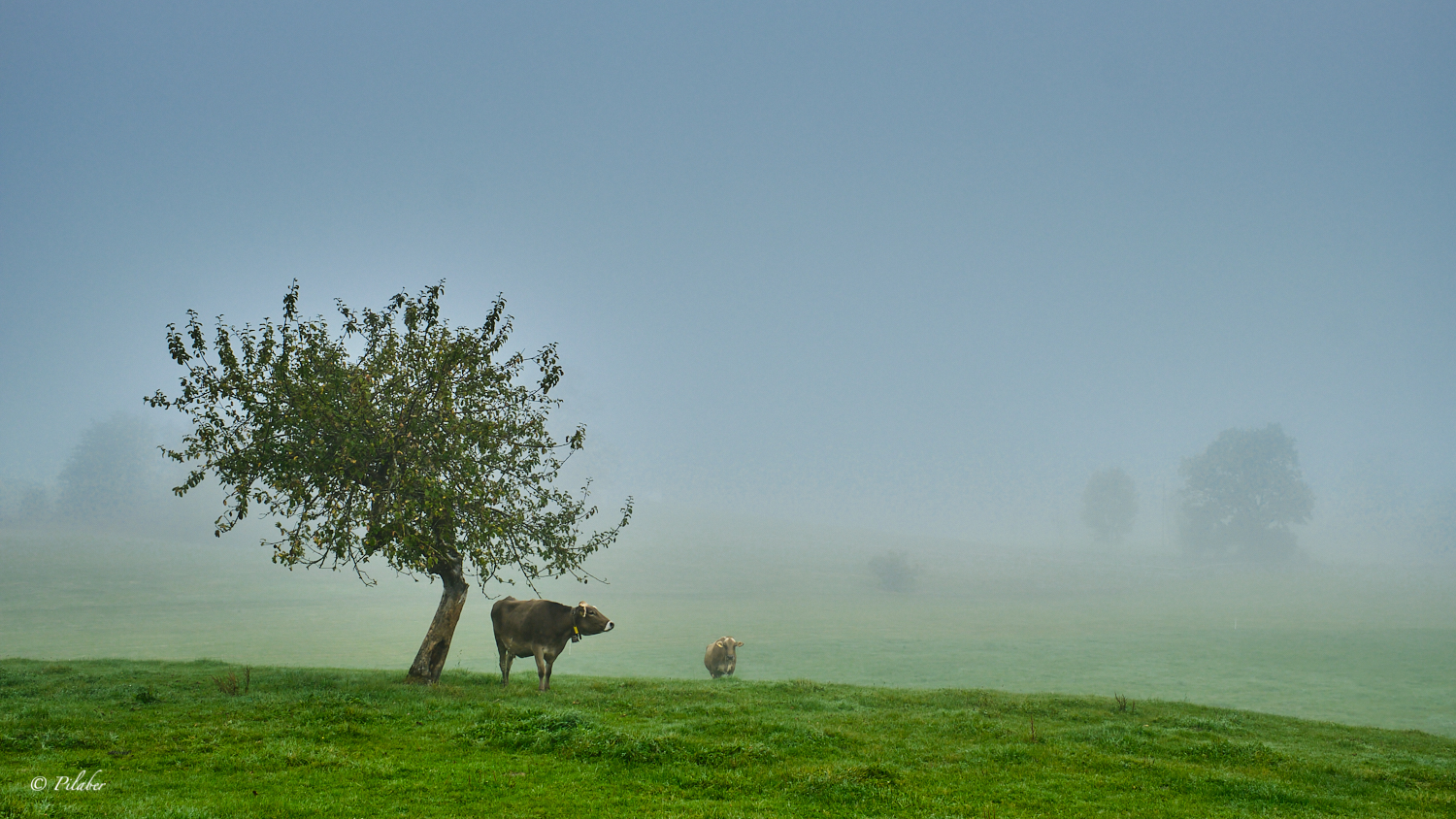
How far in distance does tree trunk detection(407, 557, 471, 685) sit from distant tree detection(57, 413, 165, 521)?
138 metres

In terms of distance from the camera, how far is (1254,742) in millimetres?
17234

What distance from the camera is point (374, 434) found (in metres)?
20.8

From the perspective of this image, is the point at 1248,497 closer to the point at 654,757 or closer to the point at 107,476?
the point at 654,757

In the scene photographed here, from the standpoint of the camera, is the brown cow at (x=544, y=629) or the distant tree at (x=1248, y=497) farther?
the distant tree at (x=1248, y=497)

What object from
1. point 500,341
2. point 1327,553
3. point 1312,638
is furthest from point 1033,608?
point 1327,553

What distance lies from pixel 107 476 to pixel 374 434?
468 feet

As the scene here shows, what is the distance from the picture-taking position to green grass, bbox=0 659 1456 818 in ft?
37.4

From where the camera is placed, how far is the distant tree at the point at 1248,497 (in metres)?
124

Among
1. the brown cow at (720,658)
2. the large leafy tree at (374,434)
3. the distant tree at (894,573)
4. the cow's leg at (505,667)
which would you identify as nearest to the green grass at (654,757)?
the cow's leg at (505,667)

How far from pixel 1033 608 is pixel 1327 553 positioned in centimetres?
11084

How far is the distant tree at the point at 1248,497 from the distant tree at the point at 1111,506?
1233cm

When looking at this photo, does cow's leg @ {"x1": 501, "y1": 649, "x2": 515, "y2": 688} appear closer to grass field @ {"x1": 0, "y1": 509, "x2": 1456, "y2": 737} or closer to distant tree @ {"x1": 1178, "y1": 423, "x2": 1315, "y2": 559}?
grass field @ {"x1": 0, "y1": 509, "x2": 1456, "y2": 737}

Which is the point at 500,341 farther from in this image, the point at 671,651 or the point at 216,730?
the point at 671,651

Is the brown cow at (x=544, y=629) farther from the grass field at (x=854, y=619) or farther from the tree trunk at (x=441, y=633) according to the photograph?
the grass field at (x=854, y=619)
